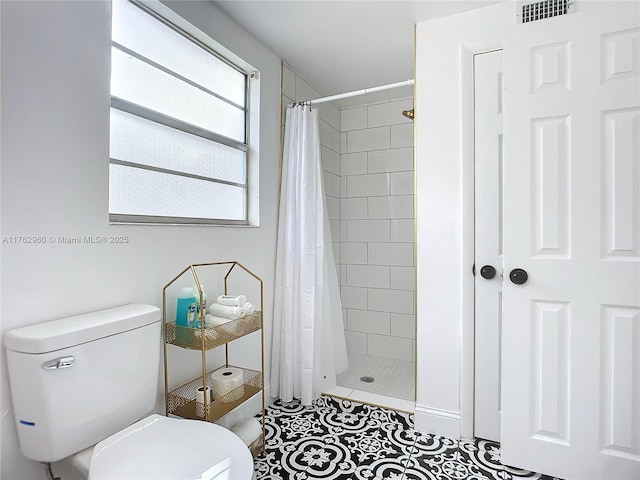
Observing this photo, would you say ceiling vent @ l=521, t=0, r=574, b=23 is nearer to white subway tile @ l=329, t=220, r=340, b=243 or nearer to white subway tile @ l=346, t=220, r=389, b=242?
white subway tile @ l=346, t=220, r=389, b=242

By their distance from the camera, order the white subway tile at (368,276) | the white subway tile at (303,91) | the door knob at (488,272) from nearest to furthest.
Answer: the door knob at (488,272), the white subway tile at (303,91), the white subway tile at (368,276)

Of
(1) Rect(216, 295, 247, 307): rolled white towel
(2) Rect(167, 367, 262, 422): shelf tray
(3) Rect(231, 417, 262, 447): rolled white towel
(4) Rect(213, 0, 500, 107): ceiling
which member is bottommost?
(3) Rect(231, 417, 262, 447): rolled white towel

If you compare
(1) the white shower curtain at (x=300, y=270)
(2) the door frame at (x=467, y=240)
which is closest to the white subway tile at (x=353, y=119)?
(1) the white shower curtain at (x=300, y=270)

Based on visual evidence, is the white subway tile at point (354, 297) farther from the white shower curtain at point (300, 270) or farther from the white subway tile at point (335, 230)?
the white shower curtain at point (300, 270)

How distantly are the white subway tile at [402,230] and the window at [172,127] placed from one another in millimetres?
1394

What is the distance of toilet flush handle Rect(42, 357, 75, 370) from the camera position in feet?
3.35

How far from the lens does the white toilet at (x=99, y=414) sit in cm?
101

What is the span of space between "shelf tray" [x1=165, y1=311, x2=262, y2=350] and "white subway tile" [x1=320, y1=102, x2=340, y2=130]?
1911mm

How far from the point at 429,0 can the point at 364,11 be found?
12.6 inches

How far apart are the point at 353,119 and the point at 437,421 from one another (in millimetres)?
2435

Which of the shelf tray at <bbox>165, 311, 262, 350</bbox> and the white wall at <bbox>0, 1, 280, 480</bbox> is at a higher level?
the white wall at <bbox>0, 1, 280, 480</bbox>

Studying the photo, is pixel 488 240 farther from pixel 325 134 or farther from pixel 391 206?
pixel 325 134

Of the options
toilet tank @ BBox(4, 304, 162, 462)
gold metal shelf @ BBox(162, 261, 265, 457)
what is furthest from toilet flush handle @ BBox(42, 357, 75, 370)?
gold metal shelf @ BBox(162, 261, 265, 457)

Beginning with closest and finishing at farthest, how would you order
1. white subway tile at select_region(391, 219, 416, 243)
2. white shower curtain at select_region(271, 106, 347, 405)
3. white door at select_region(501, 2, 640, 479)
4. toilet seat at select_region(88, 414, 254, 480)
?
toilet seat at select_region(88, 414, 254, 480)
white door at select_region(501, 2, 640, 479)
white shower curtain at select_region(271, 106, 347, 405)
white subway tile at select_region(391, 219, 416, 243)
